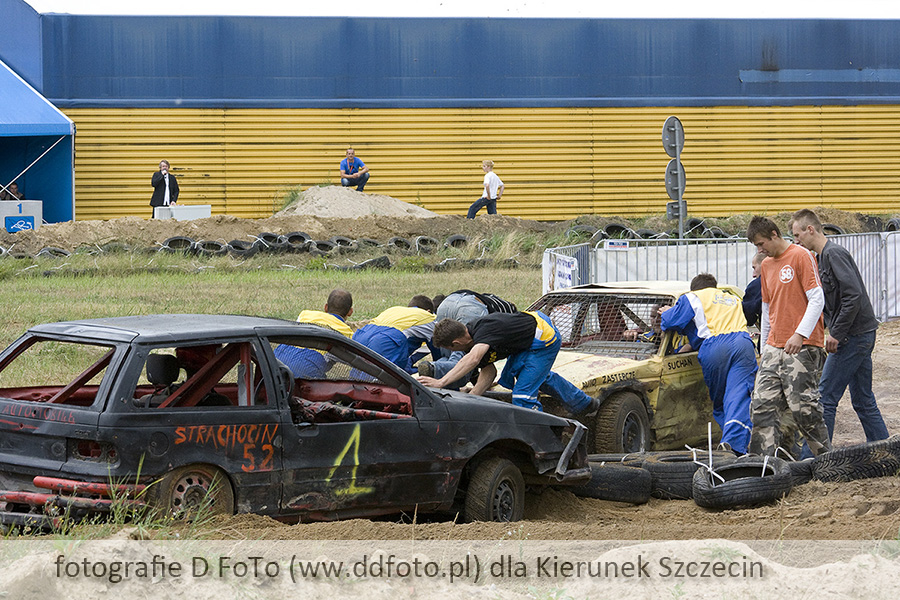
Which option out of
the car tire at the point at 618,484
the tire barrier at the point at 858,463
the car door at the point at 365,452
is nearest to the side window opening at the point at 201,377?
the car door at the point at 365,452

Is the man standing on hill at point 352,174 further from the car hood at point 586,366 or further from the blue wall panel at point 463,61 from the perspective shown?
the car hood at point 586,366

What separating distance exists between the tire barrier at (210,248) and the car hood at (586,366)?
1446 centimetres

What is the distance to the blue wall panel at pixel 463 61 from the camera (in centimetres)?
3077

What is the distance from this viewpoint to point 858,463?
299 inches

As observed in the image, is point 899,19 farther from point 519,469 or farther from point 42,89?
point 519,469

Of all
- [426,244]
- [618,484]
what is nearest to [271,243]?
[426,244]

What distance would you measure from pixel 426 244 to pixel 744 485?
18086mm

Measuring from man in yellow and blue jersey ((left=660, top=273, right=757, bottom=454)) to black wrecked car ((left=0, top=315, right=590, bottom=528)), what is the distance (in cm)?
213

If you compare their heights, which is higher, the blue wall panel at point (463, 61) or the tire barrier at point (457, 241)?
the blue wall panel at point (463, 61)

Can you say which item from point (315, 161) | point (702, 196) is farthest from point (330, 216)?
point (702, 196)

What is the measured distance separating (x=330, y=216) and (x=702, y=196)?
486 inches

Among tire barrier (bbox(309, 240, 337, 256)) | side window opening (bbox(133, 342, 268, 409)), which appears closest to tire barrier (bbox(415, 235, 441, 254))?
tire barrier (bbox(309, 240, 337, 256))

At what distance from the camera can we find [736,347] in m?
8.99

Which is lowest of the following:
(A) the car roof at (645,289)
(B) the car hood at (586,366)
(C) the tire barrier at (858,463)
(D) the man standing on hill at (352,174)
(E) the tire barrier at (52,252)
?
(C) the tire barrier at (858,463)
